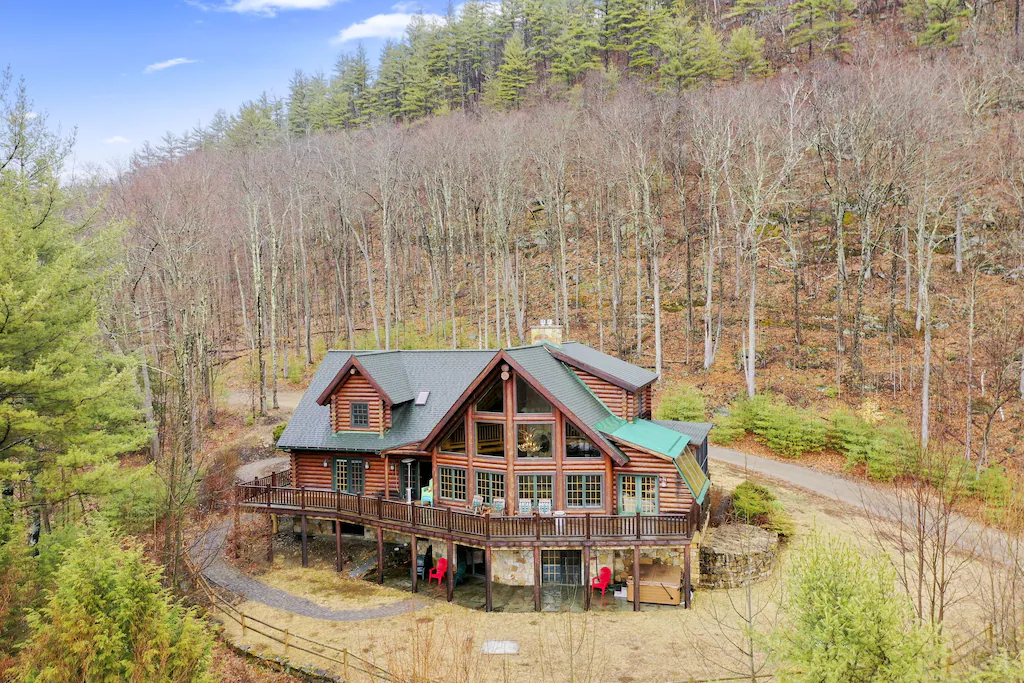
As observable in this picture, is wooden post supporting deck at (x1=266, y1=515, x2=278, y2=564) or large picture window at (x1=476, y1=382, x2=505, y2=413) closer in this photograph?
large picture window at (x1=476, y1=382, x2=505, y2=413)

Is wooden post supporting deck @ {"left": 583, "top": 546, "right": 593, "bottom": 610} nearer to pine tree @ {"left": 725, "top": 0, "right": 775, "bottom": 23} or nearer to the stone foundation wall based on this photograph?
the stone foundation wall

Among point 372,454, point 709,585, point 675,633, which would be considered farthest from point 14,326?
point 709,585

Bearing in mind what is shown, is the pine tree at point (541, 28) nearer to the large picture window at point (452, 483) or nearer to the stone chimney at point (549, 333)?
the stone chimney at point (549, 333)

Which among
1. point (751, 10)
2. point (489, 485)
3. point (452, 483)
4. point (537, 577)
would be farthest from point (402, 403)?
point (751, 10)

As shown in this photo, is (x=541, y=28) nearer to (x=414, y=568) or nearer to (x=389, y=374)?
(x=389, y=374)

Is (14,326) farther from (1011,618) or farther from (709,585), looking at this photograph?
(1011,618)

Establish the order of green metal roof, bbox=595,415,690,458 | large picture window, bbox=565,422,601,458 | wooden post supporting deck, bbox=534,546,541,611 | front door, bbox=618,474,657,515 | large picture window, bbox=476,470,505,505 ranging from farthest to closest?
large picture window, bbox=476,470,505,505 < large picture window, bbox=565,422,601,458 < front door, bbox=618,474,657,515 < green metal roof, bbox=595,415,690,458 < wooden post supporting deck, bbox=534,546,541,611

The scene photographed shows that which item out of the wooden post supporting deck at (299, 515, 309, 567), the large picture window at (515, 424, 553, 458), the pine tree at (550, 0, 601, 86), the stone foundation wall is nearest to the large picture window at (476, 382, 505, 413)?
the large picture window at (515, 424, 553, 458)
